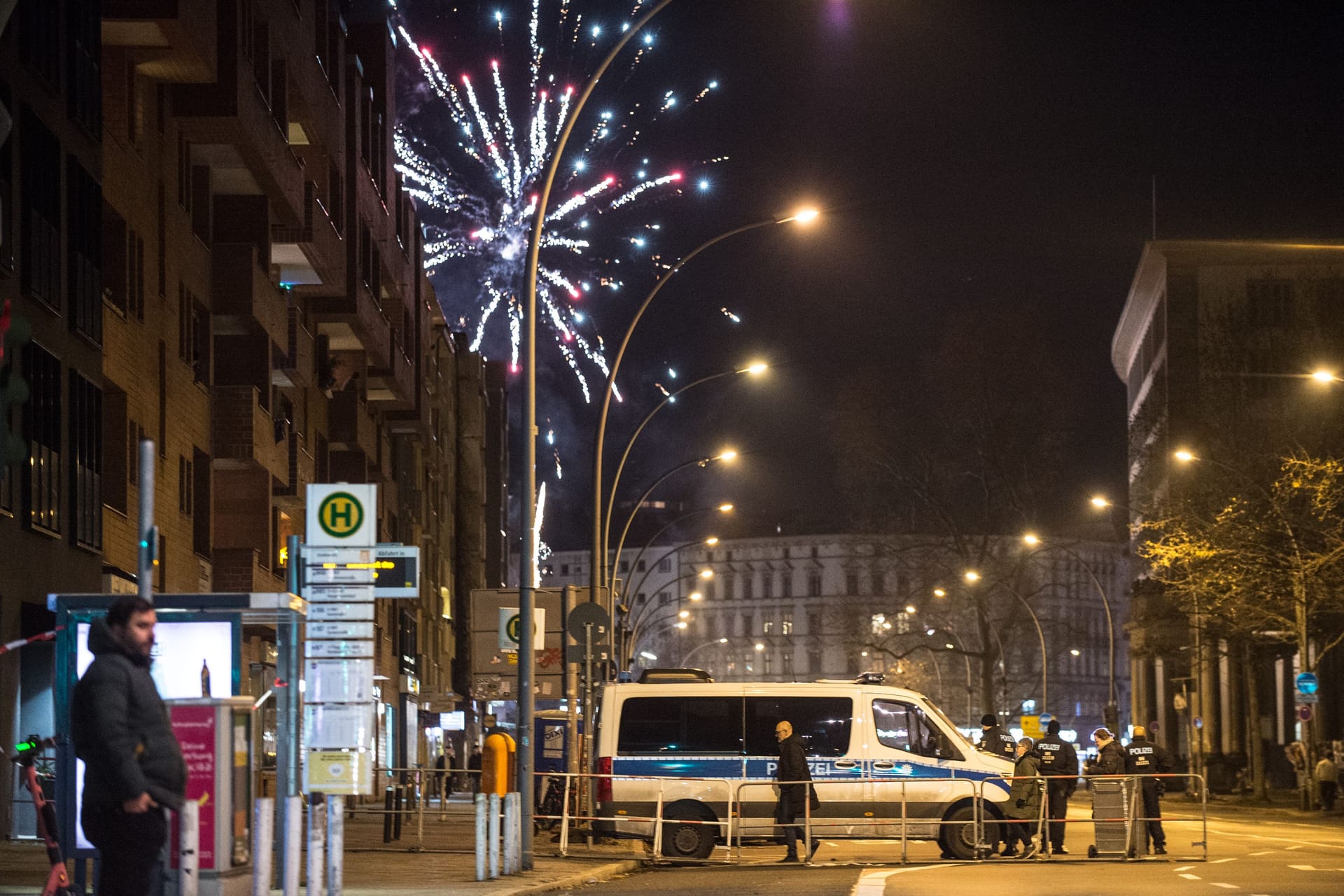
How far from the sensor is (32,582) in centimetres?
2802

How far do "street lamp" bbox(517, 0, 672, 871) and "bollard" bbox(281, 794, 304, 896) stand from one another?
8063 mm

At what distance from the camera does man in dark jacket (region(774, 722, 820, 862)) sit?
81.9 ft

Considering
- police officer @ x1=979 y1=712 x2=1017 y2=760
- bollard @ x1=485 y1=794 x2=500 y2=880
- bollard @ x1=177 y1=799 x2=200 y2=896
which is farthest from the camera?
police officer @ x1=979 y1=712 x2=1017 y2=760

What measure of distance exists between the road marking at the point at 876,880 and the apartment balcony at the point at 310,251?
22069 millimetres

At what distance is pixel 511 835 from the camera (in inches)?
854

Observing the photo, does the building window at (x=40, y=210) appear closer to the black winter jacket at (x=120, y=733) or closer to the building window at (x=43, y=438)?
the building window at (x=43, y=438)

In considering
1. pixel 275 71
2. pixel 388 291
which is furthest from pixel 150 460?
pixel 388 291

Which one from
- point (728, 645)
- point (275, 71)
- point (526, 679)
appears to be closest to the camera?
point (526, 679)

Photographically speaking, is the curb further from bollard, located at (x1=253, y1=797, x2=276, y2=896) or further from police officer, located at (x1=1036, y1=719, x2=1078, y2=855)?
bollard, located at (x1=253, y1=797, x2=276, y2=896)

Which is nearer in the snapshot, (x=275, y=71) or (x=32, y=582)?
(x=32, y=582)

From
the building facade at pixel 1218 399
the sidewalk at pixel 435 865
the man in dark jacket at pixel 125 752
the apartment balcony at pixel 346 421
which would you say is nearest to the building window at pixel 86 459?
the sidewalk at pixel 435 865

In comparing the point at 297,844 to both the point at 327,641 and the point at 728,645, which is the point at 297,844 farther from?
the point at 728,645

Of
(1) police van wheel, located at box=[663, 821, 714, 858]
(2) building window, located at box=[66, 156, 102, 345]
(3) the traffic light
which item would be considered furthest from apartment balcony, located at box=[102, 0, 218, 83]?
(3) the traffic light

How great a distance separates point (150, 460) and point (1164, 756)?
17.0 metres
